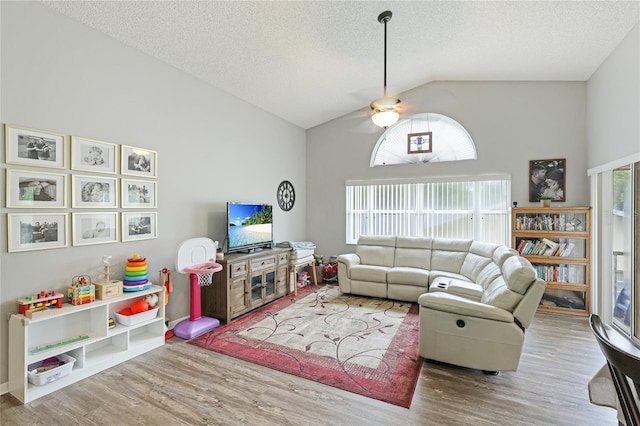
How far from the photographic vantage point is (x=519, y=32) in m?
3.43

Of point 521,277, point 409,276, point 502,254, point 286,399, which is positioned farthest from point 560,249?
point 286,399

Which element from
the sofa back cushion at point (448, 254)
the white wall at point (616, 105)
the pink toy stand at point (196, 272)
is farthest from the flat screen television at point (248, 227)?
the white wall at point (616, 105)

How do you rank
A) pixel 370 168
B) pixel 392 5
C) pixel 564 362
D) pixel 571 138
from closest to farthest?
pixel 564 362 → pixel 392 5 → pixel 571 138 → pixel 370 168

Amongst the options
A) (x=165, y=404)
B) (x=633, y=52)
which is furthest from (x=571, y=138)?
(x=165, y=404)

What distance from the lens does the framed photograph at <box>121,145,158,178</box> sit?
3107mm

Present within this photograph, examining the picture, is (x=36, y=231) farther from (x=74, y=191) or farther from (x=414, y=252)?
(x=414, y=252)

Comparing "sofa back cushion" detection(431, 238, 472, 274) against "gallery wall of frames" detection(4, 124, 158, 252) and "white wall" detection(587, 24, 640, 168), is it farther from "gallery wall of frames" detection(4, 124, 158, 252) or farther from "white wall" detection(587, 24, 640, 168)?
"gallery wall of frames" detection(4, 124, 158, 252)

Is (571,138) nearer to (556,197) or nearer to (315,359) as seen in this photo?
(556,197)

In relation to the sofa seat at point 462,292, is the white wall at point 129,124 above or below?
above

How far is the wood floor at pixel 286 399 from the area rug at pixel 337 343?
126mm

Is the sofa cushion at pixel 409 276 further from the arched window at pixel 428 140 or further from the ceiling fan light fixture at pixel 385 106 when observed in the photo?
the ceiling fan light fixture at pixel 385 106

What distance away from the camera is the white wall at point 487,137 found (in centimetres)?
445

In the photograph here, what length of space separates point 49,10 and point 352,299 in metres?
4.82

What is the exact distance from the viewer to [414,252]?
5.01 metres
